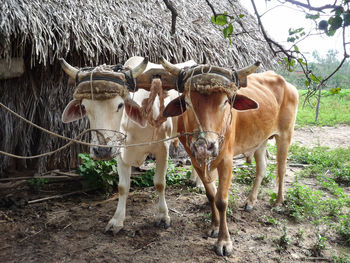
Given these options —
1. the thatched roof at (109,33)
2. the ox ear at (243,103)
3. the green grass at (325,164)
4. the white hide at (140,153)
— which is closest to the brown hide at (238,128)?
the ox ear at (243,103)

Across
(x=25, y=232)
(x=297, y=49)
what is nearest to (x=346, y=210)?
(x=297, y=49)

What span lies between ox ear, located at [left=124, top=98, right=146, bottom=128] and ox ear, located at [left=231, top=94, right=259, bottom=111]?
0.84 m

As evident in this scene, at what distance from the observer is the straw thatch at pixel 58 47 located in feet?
11.5

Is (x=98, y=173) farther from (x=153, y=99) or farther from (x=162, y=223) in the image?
(x=153, y=99)

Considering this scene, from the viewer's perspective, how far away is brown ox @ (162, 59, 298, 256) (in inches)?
89.1

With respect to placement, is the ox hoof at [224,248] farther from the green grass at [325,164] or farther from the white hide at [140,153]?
the green grass at [325,164]

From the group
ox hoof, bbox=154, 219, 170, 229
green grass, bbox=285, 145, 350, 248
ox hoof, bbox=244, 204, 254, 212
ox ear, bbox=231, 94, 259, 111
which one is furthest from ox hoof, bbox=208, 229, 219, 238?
ox ear, bbox=231, 94, 259, 111

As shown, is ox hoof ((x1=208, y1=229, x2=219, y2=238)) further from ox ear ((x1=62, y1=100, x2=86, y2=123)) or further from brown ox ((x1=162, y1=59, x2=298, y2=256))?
ox ear ((x1=62, y1=100, x2=86, y2=123))

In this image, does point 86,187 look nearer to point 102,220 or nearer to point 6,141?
point 102,220

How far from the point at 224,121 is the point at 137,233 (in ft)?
5.02

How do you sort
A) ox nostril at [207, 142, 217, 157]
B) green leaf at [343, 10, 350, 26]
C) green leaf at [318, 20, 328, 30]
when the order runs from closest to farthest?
green leaf at [343, 10, 350, 26] < green leaf at [318, 20, 328, 30] < ox nostril at [207, 142, 217, 157]

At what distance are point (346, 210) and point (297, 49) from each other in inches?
99.9

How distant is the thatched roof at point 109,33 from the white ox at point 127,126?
110cm

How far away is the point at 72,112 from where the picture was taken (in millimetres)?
2631
